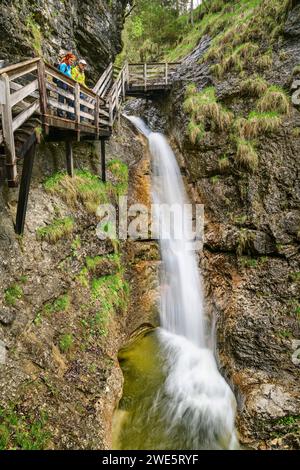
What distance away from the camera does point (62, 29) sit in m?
9.66

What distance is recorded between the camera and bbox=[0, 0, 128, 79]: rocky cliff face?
7.36 meters

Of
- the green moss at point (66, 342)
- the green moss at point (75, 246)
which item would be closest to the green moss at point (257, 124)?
the green moss at point (75, 246)

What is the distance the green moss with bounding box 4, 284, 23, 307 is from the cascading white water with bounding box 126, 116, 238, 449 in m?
4.04

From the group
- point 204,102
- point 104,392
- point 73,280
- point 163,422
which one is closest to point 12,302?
point 73,280

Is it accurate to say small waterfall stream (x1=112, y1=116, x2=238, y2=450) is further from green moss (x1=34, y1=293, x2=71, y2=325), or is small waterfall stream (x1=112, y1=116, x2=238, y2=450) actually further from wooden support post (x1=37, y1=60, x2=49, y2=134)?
wooden support post (x1=37, y1=60, x2=49, y2=134)

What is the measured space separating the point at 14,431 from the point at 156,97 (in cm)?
1558

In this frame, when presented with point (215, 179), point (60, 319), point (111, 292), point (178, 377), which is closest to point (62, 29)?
point (215, 179)

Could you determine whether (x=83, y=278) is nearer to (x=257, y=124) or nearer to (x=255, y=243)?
(x=255, y=243)

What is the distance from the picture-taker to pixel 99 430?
5.35 metres

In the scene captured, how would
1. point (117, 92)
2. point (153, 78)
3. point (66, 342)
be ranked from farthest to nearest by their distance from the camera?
point (153, 78) < point (117, 92) < point (66, 342)

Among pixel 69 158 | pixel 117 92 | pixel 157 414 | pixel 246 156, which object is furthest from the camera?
pixel 117 92

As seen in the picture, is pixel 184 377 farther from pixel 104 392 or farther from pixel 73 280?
pixel 73 280

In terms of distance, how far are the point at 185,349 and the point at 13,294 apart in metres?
5.10

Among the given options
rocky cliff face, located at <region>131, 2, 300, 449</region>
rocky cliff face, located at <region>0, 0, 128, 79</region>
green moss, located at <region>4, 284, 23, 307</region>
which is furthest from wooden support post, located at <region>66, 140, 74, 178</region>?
rocky cliff face, located at <region>131, 2, 300, 449</region>
